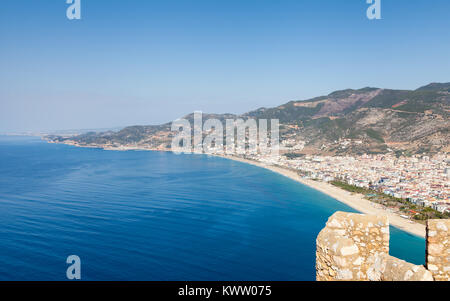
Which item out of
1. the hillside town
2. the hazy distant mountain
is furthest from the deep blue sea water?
the hazy distant mountain

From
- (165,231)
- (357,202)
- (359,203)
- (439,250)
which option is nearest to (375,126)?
(357,202)

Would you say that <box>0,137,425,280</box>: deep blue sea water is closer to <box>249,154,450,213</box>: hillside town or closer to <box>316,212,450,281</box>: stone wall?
<box>249,154,450,213</box>: hillside town

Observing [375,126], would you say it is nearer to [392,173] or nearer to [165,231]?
[392,173]

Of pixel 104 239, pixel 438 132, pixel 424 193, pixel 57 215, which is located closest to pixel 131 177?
pixel 57 215

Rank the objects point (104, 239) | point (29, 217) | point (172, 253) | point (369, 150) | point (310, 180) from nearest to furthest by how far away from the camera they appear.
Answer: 1. point (172, 253)
2. point (104, 239)
3. point (29, 217)
4. point (310, 180)
5. point (369, 150)

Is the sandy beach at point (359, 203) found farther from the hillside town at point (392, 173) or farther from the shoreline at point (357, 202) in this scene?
the hillside town at point (392, 173)

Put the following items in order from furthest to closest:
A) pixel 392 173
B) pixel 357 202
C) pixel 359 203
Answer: pixel 392 173 → pixel 357 202 → pixel 359 203
